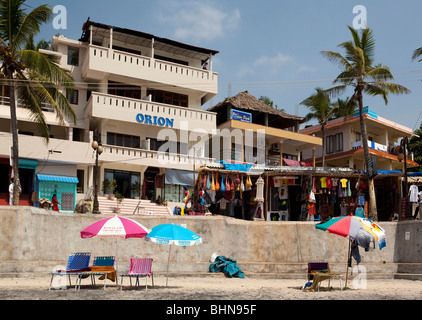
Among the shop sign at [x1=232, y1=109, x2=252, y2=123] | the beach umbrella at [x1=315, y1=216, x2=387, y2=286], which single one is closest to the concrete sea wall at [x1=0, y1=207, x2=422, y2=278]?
the beach umbrella at [x1=315, y1=216, x2=387, y2=286]

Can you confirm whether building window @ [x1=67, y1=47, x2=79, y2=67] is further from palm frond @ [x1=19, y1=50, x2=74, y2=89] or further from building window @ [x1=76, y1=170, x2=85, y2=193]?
palm frond @ [x1=19, y1=50, x2=74, y2=89]

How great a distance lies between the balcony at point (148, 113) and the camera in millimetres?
30516

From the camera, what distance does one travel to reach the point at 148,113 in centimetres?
3225

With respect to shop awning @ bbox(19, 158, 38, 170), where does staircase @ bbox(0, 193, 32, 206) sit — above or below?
below

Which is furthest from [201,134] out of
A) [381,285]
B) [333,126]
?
[381,285]

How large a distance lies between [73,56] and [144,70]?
4.75 m

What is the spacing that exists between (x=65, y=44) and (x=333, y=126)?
22.6m

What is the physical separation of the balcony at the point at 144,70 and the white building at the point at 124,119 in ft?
0.20

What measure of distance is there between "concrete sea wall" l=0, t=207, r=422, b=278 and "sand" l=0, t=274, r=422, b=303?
147cm

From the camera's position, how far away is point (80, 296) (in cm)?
1273

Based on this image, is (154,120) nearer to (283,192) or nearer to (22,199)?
(22,199)

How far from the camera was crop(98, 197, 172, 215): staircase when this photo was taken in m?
28.4

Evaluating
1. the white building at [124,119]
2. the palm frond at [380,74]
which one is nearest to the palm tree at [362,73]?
the palm frond at [380,74]

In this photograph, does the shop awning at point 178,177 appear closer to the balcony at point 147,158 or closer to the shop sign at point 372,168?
the balcony at point 147,158
